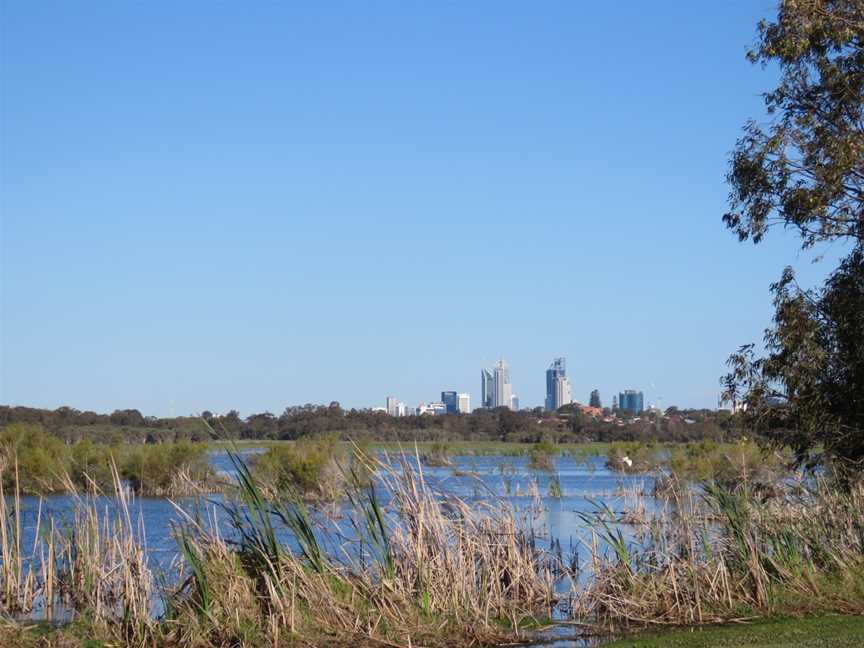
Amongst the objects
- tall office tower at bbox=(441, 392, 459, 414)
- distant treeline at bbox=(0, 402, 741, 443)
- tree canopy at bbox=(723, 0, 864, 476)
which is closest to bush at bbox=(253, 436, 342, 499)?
distant treeline at bbox=(0, 402, 741, 443)

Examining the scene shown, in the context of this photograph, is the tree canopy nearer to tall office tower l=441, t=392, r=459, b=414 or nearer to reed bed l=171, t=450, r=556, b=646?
reed bed l=171, t=450, r=556, b=646

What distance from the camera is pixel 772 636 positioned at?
1297 cm

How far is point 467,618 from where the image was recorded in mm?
13297

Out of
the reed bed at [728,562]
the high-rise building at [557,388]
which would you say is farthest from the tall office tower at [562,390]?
Answer: the reed bed at [728,562]

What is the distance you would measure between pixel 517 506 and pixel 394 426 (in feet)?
138

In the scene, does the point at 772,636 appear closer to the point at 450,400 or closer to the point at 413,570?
the point at 413,570

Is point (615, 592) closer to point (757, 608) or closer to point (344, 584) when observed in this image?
point (757, 608)

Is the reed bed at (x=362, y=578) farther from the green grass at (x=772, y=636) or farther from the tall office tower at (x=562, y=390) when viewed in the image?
the tall office tower at (x=562, y=390)

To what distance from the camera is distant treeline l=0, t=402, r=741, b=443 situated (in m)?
51.5

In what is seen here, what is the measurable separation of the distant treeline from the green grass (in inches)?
236

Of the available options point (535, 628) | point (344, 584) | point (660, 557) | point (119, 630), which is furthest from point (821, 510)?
point (119, 630)

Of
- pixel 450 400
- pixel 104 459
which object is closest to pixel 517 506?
pixel 104 459

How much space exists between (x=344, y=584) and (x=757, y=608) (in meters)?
5.26

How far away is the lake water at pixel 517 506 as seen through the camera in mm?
14797
